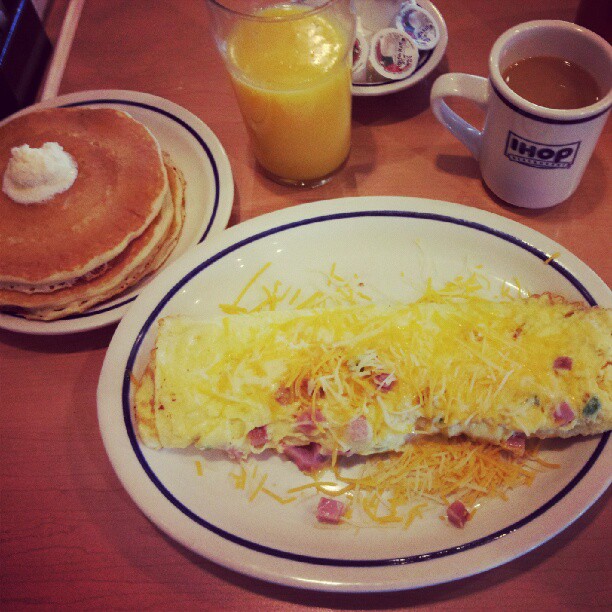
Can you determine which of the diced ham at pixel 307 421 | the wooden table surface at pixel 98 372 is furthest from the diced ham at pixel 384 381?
the wooden table surface at pixel 98 372

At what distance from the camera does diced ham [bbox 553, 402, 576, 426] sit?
3.62 ft

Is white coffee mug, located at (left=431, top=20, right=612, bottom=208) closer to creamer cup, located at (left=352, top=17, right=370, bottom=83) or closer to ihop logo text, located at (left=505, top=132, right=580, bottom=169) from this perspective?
ihop logo text, located at (left=505, top=132, right=580, bottom=169)

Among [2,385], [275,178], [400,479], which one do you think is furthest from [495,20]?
[2,385]

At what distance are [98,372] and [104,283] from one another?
9.5 inches

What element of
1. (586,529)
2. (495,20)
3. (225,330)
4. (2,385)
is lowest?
(2,385)

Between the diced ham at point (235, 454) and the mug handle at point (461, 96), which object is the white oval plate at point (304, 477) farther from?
the mug handle at point (461, 96)

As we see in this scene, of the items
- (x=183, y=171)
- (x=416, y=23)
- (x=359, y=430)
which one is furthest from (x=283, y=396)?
(x=416, y=23)

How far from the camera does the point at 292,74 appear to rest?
1.46 meters

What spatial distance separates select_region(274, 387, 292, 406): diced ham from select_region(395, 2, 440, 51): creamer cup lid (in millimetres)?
1297

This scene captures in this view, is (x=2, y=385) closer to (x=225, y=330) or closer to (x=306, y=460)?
(x=225, y=330)

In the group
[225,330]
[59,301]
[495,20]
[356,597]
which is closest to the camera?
[356,597]

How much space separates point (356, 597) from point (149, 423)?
A: 0.57 m

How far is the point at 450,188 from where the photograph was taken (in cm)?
173

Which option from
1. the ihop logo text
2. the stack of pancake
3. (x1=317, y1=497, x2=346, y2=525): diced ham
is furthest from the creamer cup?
(x1=317, y1=497, x2=346, y2=525): diced ham
